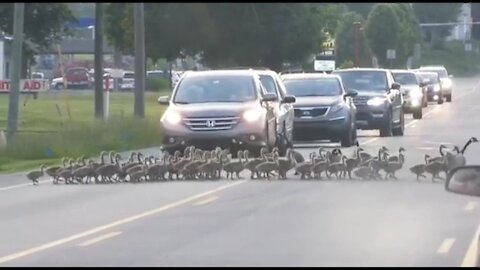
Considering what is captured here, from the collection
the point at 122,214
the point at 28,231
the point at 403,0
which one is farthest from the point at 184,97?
the point at 403,0

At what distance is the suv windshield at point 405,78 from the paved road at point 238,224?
26355 mm

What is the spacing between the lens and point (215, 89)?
92.1 feet

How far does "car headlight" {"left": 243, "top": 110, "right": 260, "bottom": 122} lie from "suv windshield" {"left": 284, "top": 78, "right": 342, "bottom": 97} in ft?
22.1

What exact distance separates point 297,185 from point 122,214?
175 inches

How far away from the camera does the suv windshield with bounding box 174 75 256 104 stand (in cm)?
2786

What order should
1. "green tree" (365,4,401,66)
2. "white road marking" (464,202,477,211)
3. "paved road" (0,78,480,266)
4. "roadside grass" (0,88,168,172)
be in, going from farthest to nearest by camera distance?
"green tree" (365,4,401,66), "roadside grass" (0,88,168,172), "white road marking" (464,202,477,211), "paved road" (0,78,480,266)

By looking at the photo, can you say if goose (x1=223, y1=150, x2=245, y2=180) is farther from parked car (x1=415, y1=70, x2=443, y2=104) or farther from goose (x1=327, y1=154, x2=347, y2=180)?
parked car (x1=415, y1=70, x2=443, y2=104)

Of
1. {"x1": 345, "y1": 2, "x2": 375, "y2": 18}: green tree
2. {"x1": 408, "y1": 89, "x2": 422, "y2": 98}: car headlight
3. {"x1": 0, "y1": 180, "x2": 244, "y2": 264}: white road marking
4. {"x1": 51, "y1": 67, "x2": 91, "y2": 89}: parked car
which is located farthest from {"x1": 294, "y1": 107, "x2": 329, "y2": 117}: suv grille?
{"x1": 51, "y1": 67, "x2": 91, "y2": 89}: parked car

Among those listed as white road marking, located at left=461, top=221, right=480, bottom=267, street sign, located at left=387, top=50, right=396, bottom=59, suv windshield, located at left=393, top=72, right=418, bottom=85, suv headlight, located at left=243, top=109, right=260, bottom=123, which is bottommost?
white road marking, located at left=461, top=221, right=480, bottom=267

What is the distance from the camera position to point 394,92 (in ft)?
127

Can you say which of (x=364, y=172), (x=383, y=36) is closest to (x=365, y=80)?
(x=383, y=36)

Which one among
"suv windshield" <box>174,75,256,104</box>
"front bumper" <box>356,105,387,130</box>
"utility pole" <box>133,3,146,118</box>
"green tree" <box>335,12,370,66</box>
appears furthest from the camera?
"green tree" <box>335,12,370,66</box>

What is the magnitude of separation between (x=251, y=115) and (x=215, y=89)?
4.44 feet

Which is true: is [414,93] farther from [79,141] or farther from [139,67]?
[79,141]
